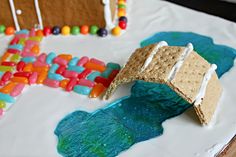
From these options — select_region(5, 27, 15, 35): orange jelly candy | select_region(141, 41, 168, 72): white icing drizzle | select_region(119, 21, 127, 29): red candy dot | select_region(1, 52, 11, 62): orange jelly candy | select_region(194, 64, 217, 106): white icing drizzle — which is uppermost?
select_region(141, 41, 168, 72): white icing drizzle

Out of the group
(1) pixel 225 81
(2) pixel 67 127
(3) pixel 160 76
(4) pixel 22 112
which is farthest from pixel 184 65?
(4) pixel 22 112

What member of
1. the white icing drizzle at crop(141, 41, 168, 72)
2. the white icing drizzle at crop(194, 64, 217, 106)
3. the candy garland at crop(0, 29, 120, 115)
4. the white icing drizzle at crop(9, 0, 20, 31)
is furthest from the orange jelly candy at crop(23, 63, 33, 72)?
the white icing drizzle at crop(194, 64, 217, 106)

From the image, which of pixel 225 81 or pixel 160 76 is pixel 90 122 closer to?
pixel 160 76

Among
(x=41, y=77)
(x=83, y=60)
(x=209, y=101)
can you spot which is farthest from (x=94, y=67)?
(x=209, y=101)

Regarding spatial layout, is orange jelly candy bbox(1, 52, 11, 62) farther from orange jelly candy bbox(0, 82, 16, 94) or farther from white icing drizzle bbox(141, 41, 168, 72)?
white icing drizzle bbox(141, 41, 168, 72)

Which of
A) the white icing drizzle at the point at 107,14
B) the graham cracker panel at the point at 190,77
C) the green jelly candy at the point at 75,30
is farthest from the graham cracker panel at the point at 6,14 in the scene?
the graham cracker panel at the point at 190,77
